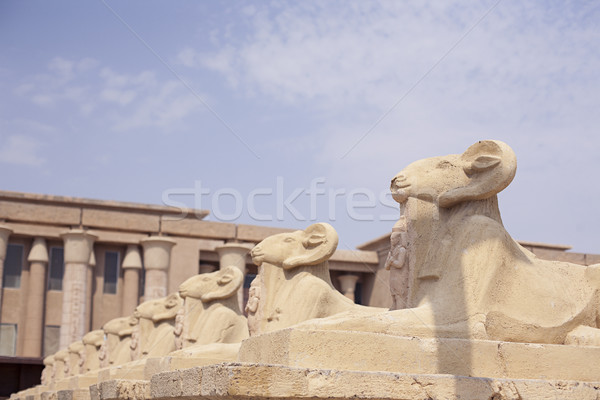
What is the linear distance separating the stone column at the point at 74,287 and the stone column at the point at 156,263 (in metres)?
1.67

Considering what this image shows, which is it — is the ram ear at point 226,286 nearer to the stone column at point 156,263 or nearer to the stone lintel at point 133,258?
the stone column at point 156,263

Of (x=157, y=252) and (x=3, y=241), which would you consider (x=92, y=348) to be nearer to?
(x=157, y=252)

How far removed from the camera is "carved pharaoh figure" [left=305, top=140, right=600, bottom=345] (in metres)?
4.93

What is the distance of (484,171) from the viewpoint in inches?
209

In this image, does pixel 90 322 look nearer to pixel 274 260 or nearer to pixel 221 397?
pixel 274 260

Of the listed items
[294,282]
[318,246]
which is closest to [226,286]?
[294,282]

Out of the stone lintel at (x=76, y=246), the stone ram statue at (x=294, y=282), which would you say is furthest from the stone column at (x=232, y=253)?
the stone ram statue at (x=294, y=282)

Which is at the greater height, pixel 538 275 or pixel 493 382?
pixel 538 275

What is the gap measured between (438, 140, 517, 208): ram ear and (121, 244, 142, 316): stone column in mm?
18868

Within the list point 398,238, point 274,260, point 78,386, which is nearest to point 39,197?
point 78,386

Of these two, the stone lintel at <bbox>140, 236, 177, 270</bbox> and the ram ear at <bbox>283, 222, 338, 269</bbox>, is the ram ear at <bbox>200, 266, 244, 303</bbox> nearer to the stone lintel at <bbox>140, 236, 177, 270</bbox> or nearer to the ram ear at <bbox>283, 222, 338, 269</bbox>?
the ram ear at <bbox>283, 222, 338, 269</bbox>

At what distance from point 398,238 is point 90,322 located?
1910cm

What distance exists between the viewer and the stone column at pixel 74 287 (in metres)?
22.0

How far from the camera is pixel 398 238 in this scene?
5.53m
